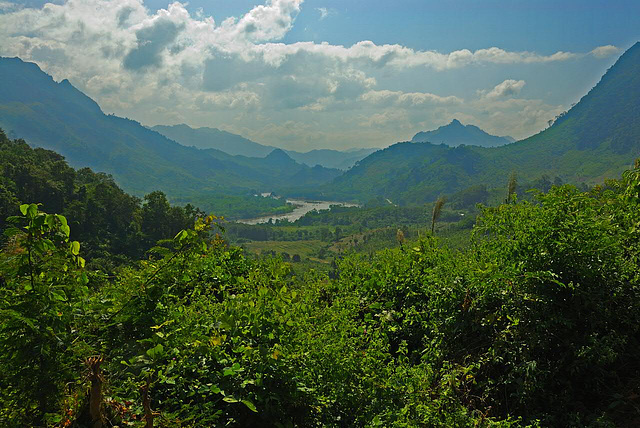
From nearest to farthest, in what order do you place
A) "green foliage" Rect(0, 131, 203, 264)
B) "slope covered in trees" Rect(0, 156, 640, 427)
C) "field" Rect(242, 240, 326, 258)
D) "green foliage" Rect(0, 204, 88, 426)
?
1. "green foliage" Rect(0, 204, 88, 426)
2. "slope covered in trees" Rect(0, 156, 640, 427)
3. "green foliage" Rect(0, 131, 203, 264)
4. "field" Rect(242, 240, 326, 258)

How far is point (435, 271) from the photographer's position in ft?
15.6

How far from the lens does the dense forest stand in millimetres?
2355

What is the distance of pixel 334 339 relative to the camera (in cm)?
326

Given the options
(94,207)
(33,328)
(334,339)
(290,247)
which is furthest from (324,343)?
(290,247)

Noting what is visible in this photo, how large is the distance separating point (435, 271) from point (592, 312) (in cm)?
165

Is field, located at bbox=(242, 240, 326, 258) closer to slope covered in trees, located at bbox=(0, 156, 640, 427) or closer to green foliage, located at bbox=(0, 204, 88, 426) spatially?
slope covered in trees, located at bbox=(0, 156, 640, 427)

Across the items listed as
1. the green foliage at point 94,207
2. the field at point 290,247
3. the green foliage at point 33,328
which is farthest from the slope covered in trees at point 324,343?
the field at point 290,247

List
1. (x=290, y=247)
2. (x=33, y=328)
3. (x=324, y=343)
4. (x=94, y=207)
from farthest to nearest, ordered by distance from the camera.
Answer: (x=290, y=247), (x=94, y=207), (x=324, y=343), (x=33, y=328)

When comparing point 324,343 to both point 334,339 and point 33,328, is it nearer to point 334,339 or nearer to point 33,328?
point 334,339

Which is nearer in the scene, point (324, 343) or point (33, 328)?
point (33, 328)

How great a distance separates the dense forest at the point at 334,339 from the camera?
7.73 feet

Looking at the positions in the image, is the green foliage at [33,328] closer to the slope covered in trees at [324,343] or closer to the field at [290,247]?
the slope covered in trees at [324,343]

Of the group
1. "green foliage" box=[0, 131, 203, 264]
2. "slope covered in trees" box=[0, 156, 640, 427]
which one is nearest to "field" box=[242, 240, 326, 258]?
"green foliage" box=[0, 131, 203, 264]

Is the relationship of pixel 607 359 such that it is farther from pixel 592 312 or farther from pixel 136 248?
pixel 136 248
